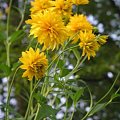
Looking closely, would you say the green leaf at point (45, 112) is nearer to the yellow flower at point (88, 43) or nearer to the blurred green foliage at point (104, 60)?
the yellow flower at point (88, 43)

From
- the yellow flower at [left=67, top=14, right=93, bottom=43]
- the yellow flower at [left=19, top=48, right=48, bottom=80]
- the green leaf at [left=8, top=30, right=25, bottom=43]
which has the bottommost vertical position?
the green leaf at [left=8, top=30, right=25, bottom=43]

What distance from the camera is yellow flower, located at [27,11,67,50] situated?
2.90 feet

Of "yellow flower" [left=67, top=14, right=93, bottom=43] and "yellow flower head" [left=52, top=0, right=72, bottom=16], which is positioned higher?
"yellow flower head" [left=52, top=0, right=72, bottom=16]

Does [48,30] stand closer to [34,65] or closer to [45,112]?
[34,65]

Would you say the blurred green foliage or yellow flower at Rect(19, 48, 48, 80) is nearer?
yellow flower at Rect(19, 48, 48, 80)

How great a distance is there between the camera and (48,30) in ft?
2.91

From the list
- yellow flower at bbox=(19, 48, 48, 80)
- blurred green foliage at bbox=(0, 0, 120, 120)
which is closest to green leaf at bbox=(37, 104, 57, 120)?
yellow flower at bbox=(19, 48, 48, 80)

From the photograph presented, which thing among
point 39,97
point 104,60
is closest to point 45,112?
point 39,97

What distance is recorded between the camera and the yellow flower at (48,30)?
2.90 ft

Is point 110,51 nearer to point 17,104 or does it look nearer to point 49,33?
point 17,104

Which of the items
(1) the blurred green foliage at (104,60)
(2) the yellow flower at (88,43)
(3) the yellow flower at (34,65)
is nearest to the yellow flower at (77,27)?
(2) the yellow flower at (88,43)

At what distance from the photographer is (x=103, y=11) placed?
3615 mm

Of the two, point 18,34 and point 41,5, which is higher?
point 41,5

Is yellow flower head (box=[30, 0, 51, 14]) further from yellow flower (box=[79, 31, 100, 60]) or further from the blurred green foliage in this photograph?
the blurred green foliage
